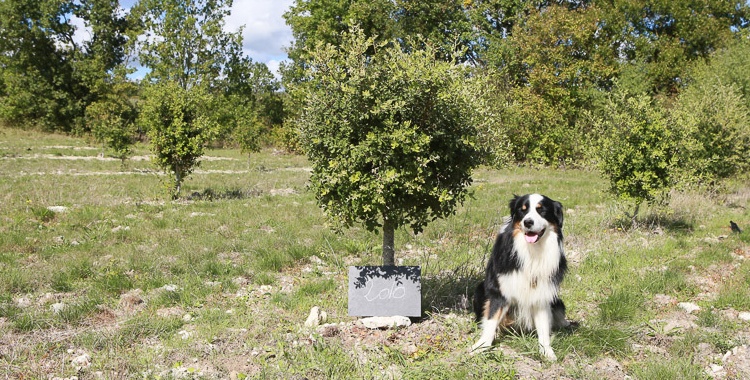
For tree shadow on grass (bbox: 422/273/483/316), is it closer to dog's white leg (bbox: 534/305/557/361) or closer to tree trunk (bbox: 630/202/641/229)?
dog's white leg (bbox: 534/305/557/361)

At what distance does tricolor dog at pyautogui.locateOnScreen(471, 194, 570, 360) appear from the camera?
4.16 meters

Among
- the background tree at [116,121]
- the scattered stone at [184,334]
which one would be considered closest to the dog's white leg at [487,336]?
the scattered stone at [184,334]

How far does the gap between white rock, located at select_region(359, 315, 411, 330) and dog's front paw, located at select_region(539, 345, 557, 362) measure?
1283 millimetres

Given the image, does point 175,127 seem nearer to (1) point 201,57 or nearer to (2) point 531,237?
(2) point 531,237

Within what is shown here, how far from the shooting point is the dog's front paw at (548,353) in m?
4.17

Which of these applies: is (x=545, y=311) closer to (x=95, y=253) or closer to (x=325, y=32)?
(x=95, y=253)

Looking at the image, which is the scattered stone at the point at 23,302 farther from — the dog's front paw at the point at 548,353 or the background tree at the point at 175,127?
the background tree at the point at 175,127

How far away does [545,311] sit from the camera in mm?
4254

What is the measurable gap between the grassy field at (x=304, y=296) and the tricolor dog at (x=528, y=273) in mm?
214

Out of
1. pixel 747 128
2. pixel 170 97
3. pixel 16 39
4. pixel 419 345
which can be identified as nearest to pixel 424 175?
pixel 419 345

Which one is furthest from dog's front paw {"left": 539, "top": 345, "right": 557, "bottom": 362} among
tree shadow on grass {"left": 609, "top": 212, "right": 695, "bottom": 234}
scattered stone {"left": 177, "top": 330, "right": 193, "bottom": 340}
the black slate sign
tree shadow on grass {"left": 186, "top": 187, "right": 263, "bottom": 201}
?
tree shadow on grass {"left": 186, "top": 187, "right": 263, "bottom": 201}

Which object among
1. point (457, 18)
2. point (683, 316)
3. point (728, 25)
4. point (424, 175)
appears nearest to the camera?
point (424, 175)

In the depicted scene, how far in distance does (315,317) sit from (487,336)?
166 centimetres

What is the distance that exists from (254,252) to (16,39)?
40418mm
